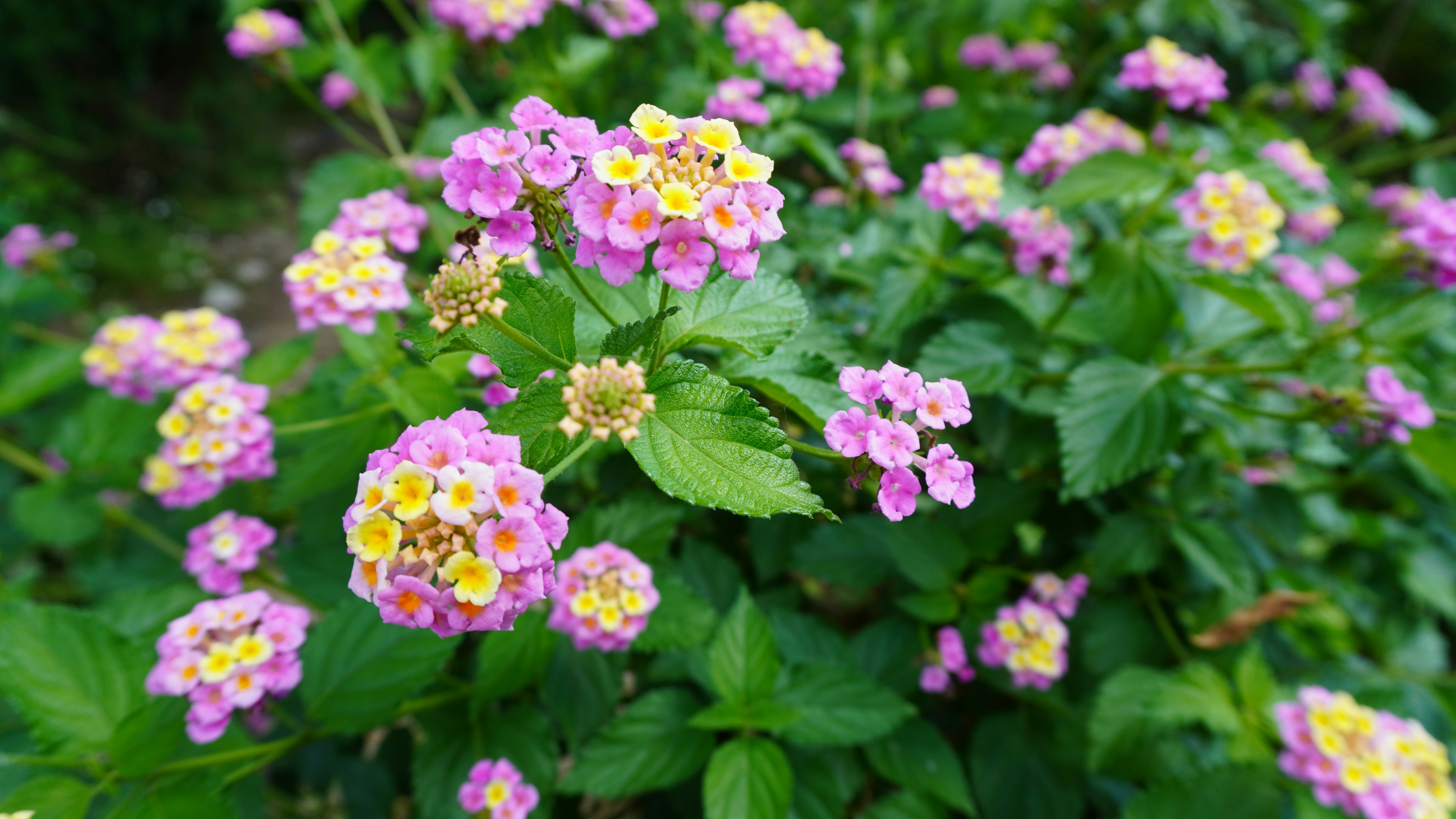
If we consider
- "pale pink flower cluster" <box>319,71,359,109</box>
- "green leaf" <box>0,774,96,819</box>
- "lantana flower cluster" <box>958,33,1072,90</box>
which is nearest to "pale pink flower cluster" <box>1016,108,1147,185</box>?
"lantana flower cluster" <box>958,33,1072,90</box>

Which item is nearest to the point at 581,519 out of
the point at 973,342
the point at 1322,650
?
the point at 973,342

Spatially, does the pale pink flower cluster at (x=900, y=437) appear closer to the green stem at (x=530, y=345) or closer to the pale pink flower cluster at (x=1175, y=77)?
the green stem at (x=530, y=345)

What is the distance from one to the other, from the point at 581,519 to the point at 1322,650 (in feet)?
6.29

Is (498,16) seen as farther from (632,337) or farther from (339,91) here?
(632,337)

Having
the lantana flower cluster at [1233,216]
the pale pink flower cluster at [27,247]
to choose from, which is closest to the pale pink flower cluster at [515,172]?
the lantana flower cluster at [1233,216]

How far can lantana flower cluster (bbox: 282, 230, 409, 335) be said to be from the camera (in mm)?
1099

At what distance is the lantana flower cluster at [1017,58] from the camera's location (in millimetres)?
2414

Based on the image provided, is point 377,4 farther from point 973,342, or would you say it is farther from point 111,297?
point 973,342

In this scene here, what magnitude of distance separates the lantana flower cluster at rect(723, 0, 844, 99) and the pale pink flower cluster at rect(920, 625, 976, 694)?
1.22 meters

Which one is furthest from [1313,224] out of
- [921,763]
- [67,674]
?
[67,674]

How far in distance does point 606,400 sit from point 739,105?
1.05 m

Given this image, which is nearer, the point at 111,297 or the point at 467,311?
the point at 467,311

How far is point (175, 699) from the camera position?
3.56 ft

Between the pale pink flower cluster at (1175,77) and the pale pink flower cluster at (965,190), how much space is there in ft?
1.36
